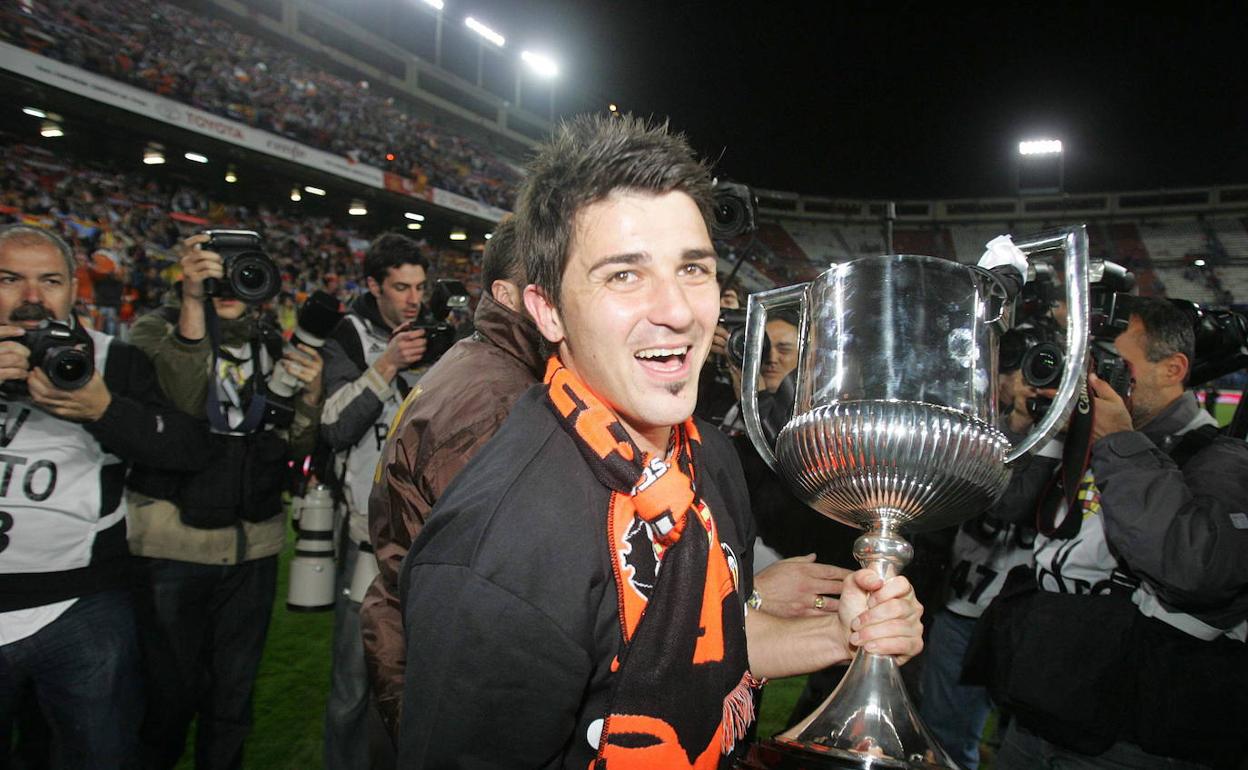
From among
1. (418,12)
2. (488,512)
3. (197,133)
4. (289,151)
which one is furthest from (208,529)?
(418,12)

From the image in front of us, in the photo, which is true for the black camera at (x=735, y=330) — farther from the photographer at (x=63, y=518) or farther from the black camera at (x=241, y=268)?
the photographer at (x=63, y=518)

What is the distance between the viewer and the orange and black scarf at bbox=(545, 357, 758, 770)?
882 mm

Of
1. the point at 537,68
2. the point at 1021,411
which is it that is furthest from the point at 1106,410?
the point at 537,68

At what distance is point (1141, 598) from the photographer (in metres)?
1.74

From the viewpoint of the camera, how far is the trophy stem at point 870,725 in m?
0.90

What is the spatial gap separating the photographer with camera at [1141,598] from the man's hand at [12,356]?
256 centimetres

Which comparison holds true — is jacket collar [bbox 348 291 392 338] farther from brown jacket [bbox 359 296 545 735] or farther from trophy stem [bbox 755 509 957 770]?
trophy stem [bbox 755 509 957 770]

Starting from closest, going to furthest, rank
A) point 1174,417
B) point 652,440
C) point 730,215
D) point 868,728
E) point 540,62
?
point 868,728 < point 652,440 < point 730,215 < point 1174,417 < point 540,62

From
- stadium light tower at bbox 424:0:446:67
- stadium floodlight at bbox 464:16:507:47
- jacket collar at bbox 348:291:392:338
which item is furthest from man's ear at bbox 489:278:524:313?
stadium floodlight at bbox 464:16:507:47

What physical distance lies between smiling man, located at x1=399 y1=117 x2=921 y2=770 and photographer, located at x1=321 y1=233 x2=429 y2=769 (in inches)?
62.3

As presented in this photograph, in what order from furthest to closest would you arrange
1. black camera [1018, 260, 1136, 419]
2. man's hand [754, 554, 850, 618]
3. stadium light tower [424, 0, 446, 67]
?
1. stadium light tower [424, 0, 446, 67]
2. black camera [1018, 260, 1136, 419]
3. man's hand [754, 554, 850, 618]

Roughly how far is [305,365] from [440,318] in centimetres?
51

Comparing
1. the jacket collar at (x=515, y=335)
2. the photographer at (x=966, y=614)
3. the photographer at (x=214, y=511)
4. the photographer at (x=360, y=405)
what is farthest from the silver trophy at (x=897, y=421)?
the photographer at (x=214, y=511)

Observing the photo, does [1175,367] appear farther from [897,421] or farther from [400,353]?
[400,353]
